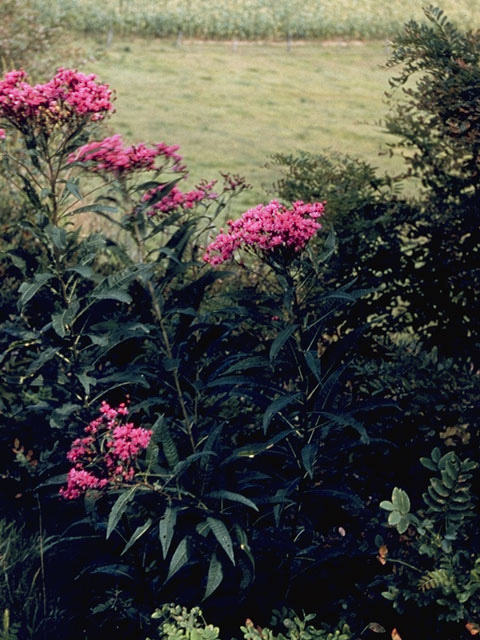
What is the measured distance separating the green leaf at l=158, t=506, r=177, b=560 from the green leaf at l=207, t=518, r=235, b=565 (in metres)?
0.14

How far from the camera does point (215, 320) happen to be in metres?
4.96

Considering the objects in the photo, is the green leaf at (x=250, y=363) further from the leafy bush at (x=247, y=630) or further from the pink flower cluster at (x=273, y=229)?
the leafy bush at (x=247, y=630)

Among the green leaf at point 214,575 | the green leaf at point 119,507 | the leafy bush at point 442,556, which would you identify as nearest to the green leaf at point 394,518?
the leafy bush at point 442,556

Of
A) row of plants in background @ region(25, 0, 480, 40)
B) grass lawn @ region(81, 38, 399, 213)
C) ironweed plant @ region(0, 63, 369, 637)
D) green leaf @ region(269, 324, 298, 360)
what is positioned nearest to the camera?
green leaf @ region(269, 324, 298, 360)

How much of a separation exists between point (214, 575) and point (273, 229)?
4.08ft

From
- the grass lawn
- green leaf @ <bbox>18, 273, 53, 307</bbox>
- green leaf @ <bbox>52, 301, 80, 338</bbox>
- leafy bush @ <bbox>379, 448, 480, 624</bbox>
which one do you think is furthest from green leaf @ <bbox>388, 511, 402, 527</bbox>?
the grass lawn

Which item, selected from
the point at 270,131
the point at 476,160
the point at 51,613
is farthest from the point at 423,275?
the point at 270,131

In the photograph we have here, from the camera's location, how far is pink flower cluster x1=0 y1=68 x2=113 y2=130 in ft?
11.8

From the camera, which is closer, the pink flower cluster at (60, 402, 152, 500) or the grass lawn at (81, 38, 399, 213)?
the pink flower cluster at (60, 402, 152, 500)

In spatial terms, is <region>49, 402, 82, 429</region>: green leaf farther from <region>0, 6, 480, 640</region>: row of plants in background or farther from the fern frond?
the fern frond

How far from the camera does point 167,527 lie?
3021mm

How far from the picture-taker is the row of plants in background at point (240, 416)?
3154 mm

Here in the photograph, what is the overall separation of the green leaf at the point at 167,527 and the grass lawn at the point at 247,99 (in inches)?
338

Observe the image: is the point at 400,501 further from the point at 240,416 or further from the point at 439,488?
the point at 240,416
